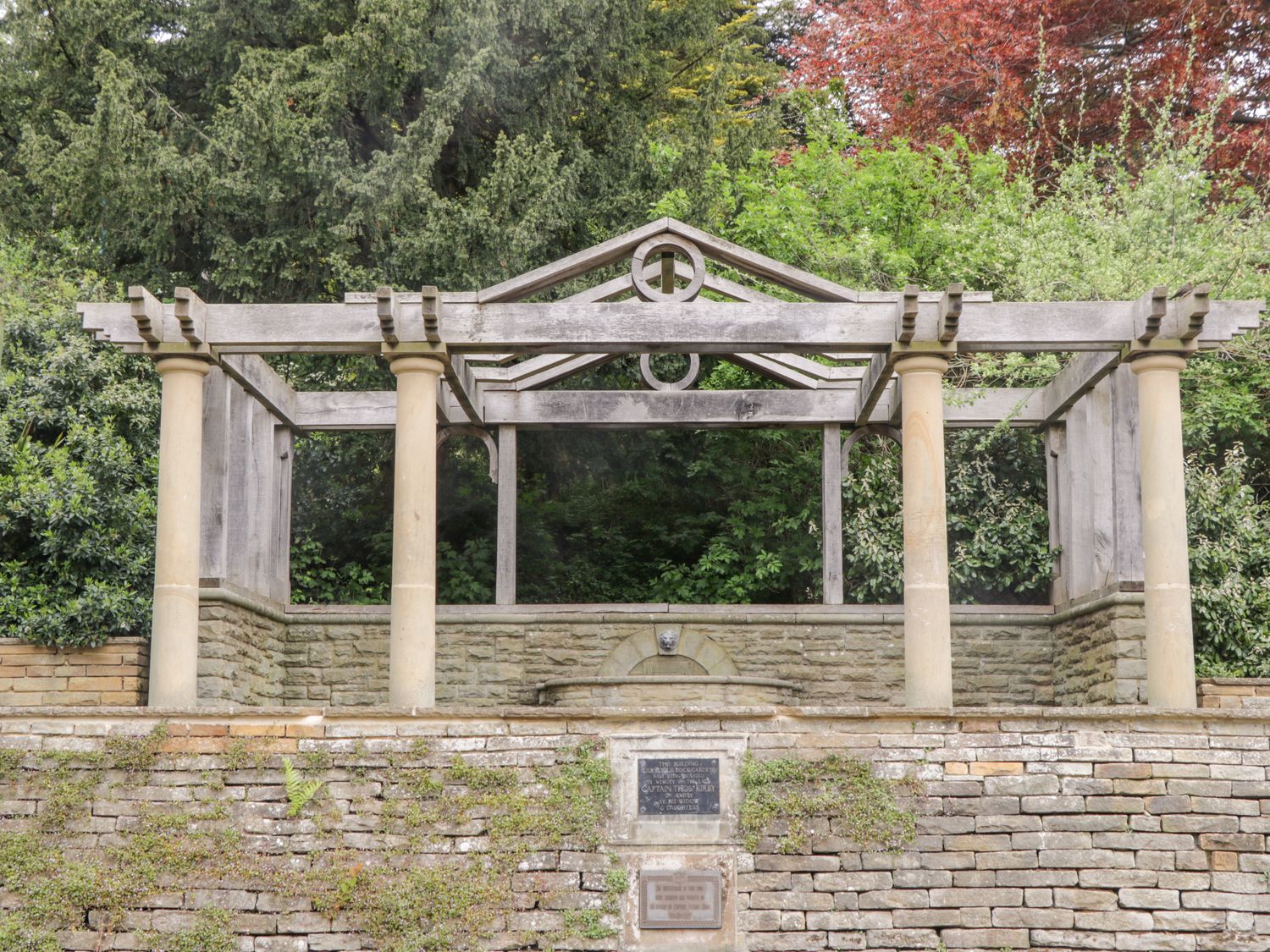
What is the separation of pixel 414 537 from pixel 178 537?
169 cm

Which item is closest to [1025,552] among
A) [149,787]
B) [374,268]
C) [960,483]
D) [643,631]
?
[960,483]

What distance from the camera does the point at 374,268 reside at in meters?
15.6

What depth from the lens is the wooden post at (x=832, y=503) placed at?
1329 cm

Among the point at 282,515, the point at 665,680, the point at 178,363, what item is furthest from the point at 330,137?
the point at 665,680

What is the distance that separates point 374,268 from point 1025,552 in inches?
296

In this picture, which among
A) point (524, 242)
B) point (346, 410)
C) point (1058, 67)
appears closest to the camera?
point (346, 410)

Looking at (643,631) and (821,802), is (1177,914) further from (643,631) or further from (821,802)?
(643,631)

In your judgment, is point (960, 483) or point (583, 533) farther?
point (583, 533)

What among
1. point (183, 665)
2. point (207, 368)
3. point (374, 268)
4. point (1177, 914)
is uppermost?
point (374, 268)

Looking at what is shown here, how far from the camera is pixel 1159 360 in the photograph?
1023cm

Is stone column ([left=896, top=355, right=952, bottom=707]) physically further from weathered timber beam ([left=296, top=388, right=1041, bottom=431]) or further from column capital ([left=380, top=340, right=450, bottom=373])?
column capital ([left=380, top=340, right=450, bottom=373])

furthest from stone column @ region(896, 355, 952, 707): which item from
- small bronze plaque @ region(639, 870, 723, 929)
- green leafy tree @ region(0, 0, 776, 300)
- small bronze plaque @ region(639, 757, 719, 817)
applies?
green leafy tree @ region(0, 0, 776, 300)

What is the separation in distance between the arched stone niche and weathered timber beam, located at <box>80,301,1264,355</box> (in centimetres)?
365

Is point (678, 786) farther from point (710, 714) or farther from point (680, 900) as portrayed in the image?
point (680, 900)
